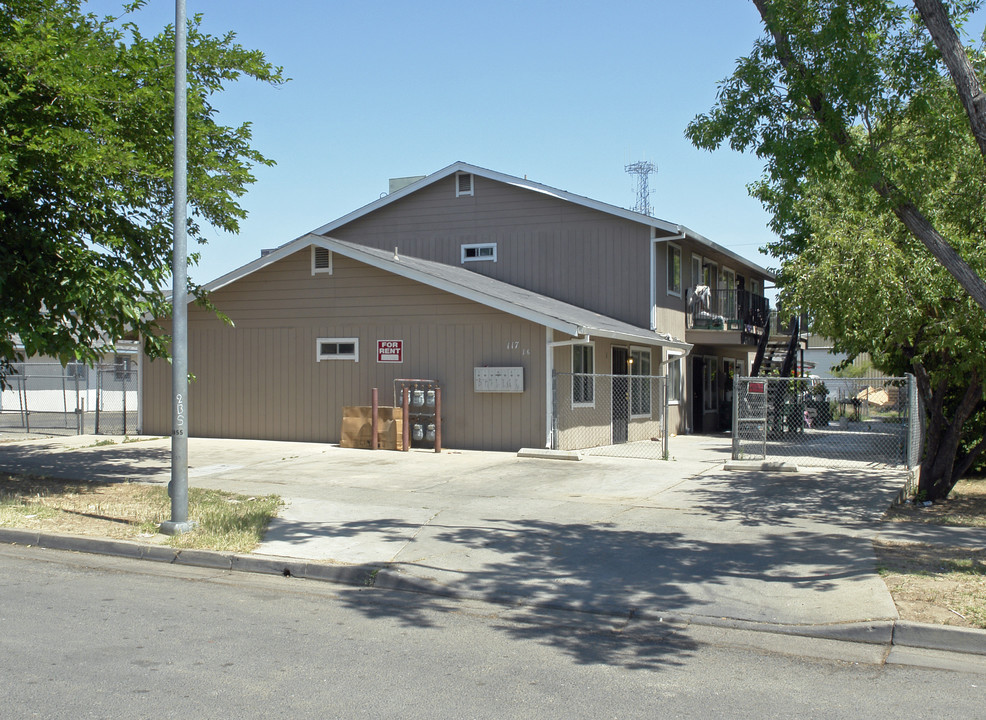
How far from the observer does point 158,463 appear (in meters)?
15.0

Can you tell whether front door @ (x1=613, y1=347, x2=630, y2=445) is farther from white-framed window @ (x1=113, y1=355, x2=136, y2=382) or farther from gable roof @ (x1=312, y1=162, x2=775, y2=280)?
white-framed window @ (x1=113, y1=355, x2=136, y2=382)

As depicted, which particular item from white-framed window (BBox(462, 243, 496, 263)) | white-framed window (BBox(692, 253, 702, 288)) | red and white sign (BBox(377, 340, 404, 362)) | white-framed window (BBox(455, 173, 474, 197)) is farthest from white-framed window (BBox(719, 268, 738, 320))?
red and white sign (BBox(377, 340, 404, 362))

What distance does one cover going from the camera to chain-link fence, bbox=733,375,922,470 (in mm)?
14272

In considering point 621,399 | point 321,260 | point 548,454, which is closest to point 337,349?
point 321,260

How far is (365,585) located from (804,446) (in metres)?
15.1

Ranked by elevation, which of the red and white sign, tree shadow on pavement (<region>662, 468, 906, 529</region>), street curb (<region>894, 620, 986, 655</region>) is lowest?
street curb (<region>894, 620, 986, 655</region>)

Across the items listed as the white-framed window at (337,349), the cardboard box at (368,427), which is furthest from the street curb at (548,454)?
the white-framed window at (337,349)

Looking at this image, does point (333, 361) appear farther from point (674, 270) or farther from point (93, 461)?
point (674, 270)

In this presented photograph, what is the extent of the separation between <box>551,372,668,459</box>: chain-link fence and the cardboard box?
3177 mm

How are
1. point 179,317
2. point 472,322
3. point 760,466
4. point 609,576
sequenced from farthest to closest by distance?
1. point 472,322
2. point 760,466
3. point 179,317
4. point 609,576

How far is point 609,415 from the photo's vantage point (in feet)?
65.0

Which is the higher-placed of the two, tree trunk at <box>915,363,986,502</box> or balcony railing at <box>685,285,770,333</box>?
balcony railing at <box>685,285,770,333</box>

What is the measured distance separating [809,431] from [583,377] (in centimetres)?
1098

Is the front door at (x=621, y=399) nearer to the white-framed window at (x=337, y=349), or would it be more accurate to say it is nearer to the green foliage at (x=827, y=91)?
the white-framed window at (x=337, y=349)
